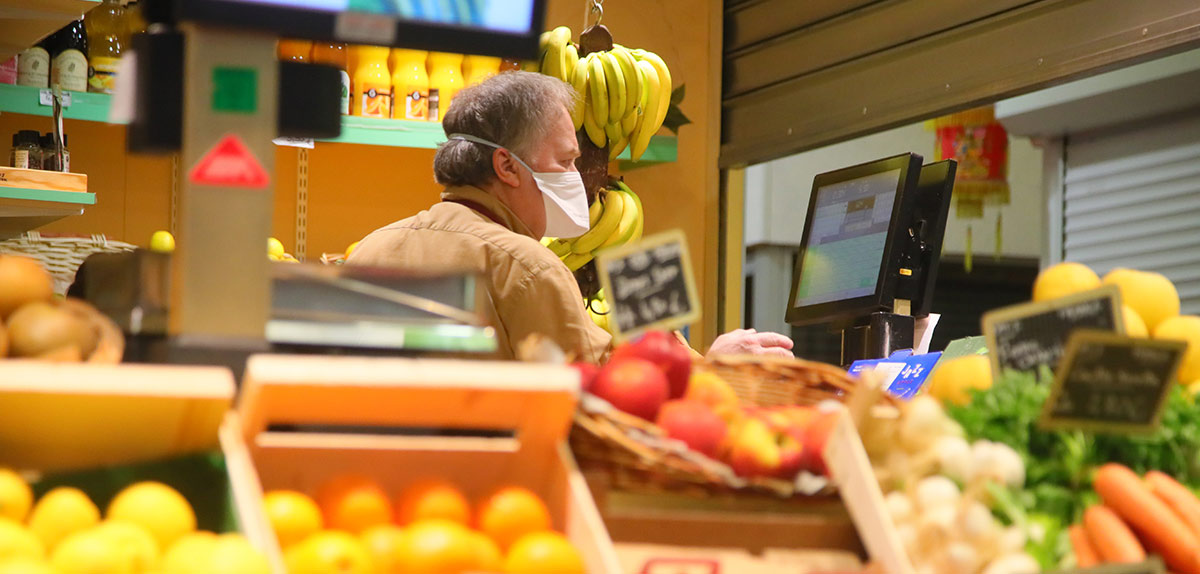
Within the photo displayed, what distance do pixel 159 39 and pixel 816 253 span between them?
2.19 metres

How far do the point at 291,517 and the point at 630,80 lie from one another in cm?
301

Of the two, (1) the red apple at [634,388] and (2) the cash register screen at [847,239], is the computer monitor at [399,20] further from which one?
(2) the cash register screen at [847,239]

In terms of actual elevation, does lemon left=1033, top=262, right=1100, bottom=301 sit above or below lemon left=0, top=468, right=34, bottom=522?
above

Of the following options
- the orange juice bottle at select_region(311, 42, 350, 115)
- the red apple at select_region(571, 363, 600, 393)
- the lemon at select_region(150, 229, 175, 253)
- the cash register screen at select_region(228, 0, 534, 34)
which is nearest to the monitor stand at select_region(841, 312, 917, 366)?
the red apple at select_region(571, 363, 600, 393)

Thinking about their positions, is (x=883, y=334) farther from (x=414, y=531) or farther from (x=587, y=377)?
(x=414, y=531)

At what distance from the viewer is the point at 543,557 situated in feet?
3.57

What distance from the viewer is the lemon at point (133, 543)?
→ 1022mm

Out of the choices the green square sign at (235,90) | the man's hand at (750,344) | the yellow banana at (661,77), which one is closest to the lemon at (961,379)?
the green square sign at (235,90)

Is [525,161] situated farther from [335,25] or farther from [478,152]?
[335,25]

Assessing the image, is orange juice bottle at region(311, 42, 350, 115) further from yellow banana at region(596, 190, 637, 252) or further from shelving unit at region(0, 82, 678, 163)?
yellow banana at region(596, 190, 637, 252)

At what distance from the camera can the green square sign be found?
3.97 ft

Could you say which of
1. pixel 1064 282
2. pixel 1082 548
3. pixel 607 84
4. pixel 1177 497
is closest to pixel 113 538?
pixel 1082 548

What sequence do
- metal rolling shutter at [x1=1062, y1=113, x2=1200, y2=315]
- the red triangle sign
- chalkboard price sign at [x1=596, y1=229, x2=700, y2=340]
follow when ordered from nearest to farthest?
the red triangle sign, chalkboard price sign at [x1=596, y1=229, x2=700, y2=340], metal rolling shutter at [x1=1062, y1=113, x2=1200, y2=315]

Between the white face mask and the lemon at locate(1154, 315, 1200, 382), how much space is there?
185cm
